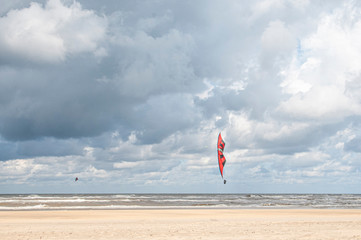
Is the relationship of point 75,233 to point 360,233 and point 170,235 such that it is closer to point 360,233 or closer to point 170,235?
point 170,235

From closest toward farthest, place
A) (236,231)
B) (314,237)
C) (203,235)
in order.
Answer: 1. (314,237)
2. (203,235)
3. (236,231)

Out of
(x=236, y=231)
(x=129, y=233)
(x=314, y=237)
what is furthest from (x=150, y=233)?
(x=314, y=237)

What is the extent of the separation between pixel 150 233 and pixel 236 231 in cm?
405

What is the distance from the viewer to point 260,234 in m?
16.8

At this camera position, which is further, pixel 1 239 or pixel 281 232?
pixel 281 232

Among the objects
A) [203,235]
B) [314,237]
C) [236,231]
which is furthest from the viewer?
[236,231]

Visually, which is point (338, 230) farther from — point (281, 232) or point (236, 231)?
point (236, 231)

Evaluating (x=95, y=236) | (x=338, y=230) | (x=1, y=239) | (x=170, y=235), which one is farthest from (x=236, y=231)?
Answer: (x=1, y=239)

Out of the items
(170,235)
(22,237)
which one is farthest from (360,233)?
(22,237)

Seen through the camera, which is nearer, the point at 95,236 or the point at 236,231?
the point at 95,236

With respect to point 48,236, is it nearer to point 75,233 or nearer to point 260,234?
point 75,233

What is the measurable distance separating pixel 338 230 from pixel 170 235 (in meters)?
8.14

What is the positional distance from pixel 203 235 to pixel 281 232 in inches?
145

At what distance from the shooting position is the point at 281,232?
17.5 meters
